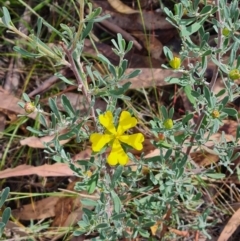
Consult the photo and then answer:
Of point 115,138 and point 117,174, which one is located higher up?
point 115,138

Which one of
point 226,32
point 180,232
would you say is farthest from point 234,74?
point 180,232

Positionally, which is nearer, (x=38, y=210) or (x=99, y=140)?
(x=99, y=140)

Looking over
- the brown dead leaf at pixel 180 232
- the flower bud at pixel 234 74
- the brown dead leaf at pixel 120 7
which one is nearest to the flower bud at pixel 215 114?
the flower bud at pixel 234 74

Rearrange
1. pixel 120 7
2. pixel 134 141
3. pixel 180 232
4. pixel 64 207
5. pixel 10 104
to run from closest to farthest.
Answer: pixel 134 141
pixel 180 232
pixel 64 207
pixel 10 104
pixel 120 7

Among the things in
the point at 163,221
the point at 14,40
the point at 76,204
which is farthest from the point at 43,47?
the point at 14,40

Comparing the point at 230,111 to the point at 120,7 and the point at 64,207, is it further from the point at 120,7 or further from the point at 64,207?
the point at 120,7

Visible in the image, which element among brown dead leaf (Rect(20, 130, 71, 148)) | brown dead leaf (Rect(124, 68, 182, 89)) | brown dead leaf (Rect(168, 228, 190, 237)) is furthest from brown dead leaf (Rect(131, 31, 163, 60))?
brown dead leaf (Rect(168, 228, 190, 237))

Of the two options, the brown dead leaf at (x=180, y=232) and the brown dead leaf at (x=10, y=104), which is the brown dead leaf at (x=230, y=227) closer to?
the brown dead leaf at (x=180, y=232)
